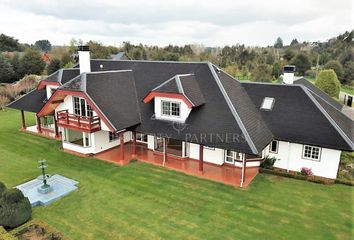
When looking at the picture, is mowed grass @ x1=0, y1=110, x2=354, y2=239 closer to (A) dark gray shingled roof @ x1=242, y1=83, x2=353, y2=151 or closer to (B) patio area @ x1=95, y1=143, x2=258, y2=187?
(B) patio area @ x1=95, y1=143, x2=258, y2=187

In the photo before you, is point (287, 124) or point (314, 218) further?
point (287, 124)

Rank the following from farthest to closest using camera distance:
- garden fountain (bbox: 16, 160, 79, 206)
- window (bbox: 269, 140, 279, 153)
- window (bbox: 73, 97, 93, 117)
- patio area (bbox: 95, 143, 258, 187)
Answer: window (bbox: 73, 97, 93, 117), window (bbox: 269, 140, 279, 153), patio area (bbox: 95, 143, 258, 187), garden fountain (bbox: 16, 160, 79, 206)

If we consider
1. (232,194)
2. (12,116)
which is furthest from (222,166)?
(12,116)

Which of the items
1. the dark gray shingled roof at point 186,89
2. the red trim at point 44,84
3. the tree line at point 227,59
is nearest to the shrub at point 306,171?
the dark gray shingled roof at point 186,89

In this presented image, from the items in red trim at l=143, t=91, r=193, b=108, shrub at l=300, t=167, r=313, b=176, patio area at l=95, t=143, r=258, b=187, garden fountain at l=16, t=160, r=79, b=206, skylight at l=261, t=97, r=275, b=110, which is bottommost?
garden fountain at l=16, t=160, r=79, b=206

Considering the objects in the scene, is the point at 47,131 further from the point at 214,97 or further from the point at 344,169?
the point at 344,169

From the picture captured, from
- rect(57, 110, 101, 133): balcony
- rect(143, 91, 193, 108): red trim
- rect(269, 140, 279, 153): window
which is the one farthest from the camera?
rect(57, 110, 101, 133): balcony

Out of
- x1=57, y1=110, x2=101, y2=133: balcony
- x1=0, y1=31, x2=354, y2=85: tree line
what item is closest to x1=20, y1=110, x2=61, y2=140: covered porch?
x1=57, y1=110, x2=101, y2=133: balcony
